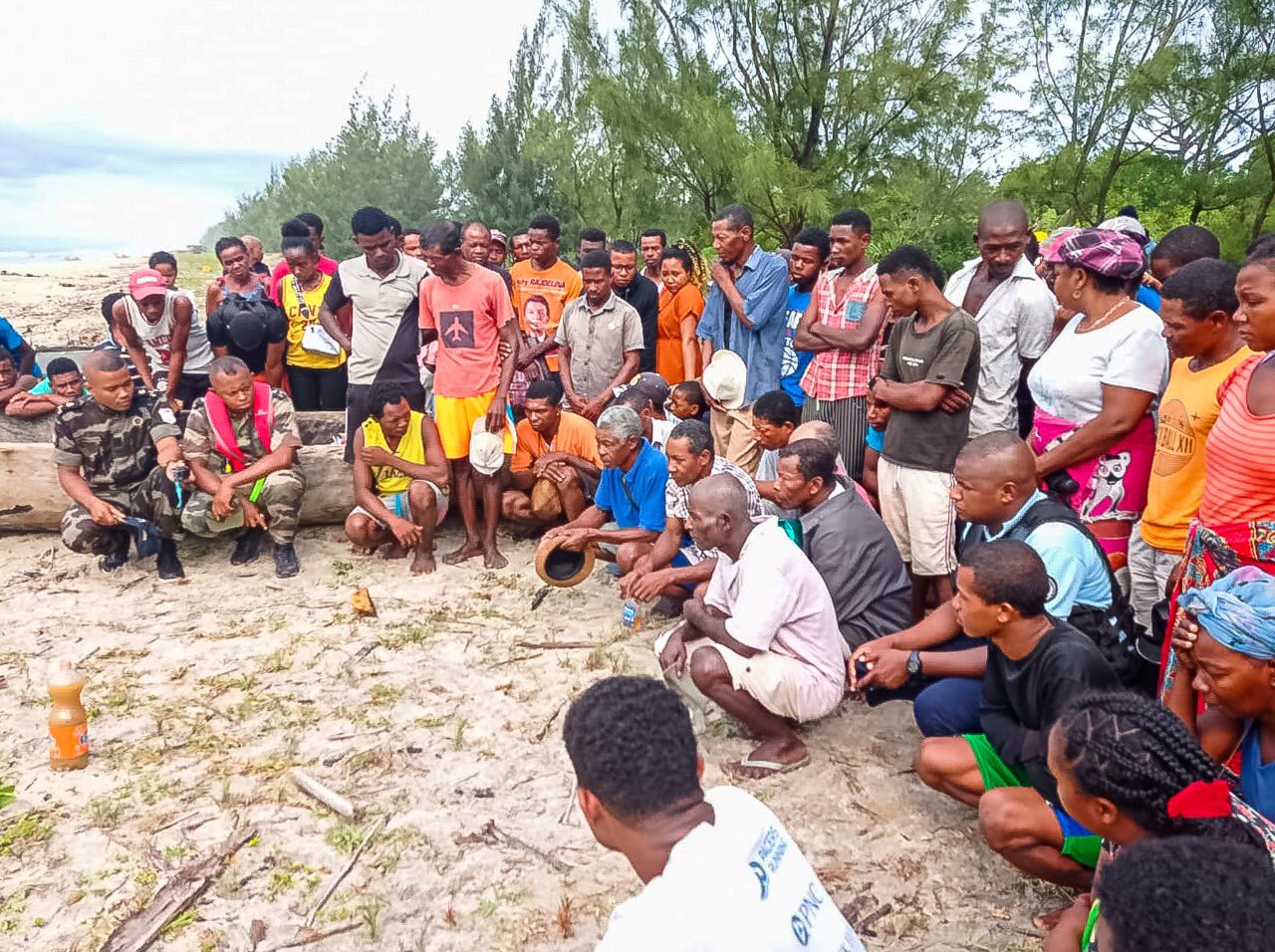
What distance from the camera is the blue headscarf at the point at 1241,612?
2.42m

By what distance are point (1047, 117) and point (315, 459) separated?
12.0 meters

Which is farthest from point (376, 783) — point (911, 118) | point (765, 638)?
point (911, 118)

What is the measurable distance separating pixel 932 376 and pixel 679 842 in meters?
3.22

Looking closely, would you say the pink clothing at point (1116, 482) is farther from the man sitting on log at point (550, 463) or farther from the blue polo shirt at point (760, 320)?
the man sitting on log at point (550, 463)

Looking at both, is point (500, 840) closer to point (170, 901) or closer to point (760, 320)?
point (170, 901)

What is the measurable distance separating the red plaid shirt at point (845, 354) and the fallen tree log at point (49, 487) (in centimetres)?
356

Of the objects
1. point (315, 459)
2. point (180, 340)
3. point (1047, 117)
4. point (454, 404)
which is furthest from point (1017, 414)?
point (1047, 117)

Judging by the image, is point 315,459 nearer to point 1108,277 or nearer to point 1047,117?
point 1108,277

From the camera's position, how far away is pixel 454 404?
6.33m

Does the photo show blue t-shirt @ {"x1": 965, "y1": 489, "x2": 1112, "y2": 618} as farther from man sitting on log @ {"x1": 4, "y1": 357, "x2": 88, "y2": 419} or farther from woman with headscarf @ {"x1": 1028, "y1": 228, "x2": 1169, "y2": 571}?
man sitting on log @ {"x1": 4, "y1": 357, "x2": 88, "y2": 419}

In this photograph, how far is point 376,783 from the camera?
149 inches

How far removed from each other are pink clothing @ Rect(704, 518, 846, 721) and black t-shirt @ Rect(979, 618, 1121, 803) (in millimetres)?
704

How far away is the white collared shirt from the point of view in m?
4.89

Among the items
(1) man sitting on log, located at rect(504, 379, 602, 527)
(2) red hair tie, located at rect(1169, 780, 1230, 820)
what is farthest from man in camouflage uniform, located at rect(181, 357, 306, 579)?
(2) red hair tie, located at rect(1169, 780, 1230, 820)
